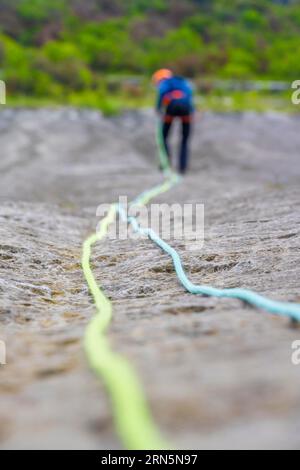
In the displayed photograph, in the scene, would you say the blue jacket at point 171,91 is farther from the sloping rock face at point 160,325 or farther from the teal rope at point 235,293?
the teal rope at point 235,293

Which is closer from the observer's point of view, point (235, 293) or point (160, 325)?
point (160, 325)

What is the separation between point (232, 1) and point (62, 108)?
21.3 meters

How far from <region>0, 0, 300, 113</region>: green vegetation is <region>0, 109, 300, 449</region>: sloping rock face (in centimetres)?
1077

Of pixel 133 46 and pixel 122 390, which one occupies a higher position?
pixel 133 46

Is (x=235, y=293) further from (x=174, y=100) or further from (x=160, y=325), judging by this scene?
(x=174, y=100)

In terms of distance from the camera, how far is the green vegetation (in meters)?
17.2

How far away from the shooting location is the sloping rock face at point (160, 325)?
1.37 m

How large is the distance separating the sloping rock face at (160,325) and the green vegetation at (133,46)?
1077 centimetres

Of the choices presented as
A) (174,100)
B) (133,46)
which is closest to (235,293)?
(174,100)

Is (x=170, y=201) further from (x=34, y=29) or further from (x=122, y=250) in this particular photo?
(x=34, y=29)

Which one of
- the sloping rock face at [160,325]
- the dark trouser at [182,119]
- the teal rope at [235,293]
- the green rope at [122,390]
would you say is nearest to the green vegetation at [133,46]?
the dark trouser at [182,119]

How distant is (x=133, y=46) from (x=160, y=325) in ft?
83.3

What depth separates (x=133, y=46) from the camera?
25969mm

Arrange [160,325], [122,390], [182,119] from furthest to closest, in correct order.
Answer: [182,119]
[160,325]
[122,390]
